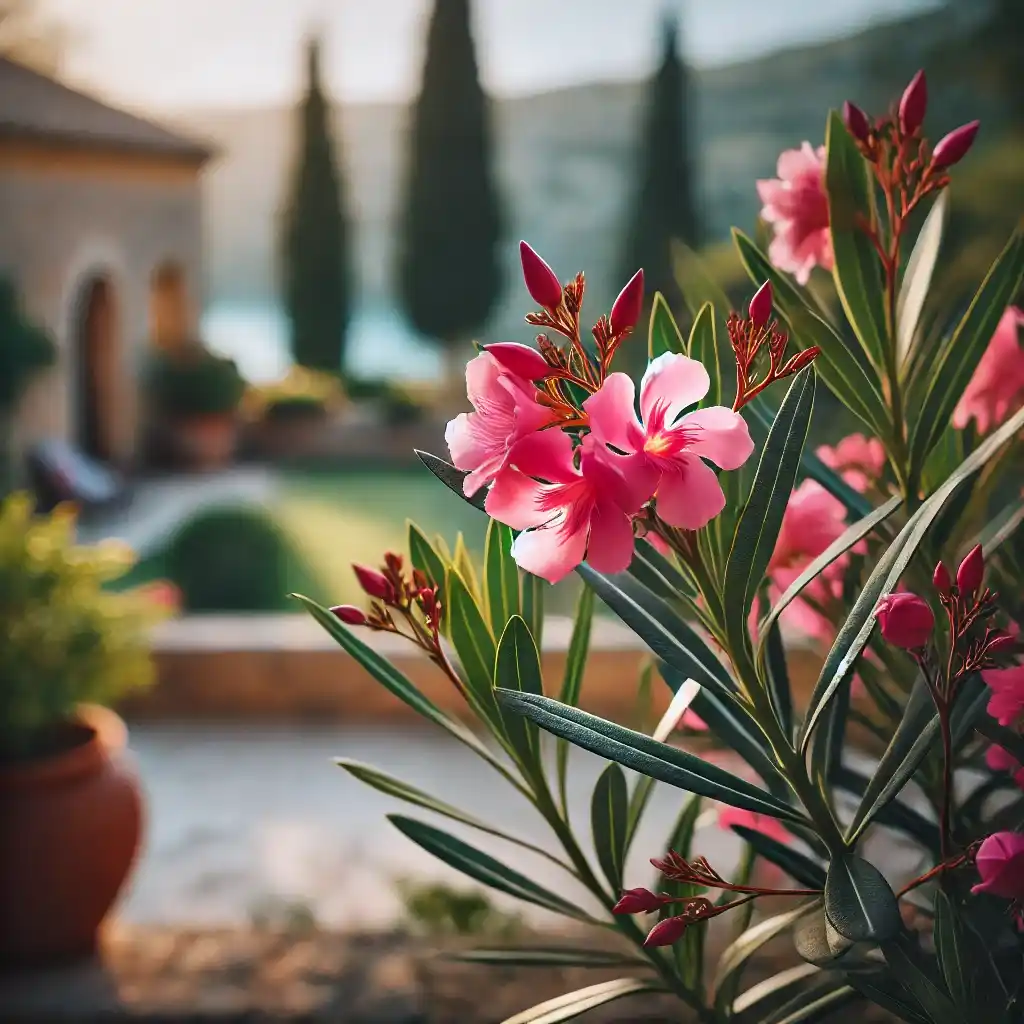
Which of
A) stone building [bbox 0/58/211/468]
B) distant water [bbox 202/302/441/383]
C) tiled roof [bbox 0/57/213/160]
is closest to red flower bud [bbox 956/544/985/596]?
stone building [bbox 0/58/211/468]

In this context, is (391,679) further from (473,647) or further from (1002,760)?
(1002,760)

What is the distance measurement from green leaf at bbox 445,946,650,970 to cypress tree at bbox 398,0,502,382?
1147cm

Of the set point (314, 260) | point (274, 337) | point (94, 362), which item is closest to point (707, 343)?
point (94, 362)

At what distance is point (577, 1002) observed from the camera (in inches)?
24.3

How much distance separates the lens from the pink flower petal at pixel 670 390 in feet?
1.56

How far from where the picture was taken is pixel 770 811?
21.0 inches

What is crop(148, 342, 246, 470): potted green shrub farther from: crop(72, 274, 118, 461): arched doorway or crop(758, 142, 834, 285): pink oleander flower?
crop(758, 142, 834, 285): pink oleander flower

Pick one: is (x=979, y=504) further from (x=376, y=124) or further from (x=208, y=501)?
(x=376, y=124)

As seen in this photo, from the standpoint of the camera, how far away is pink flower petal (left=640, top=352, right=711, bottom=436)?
1.56 feet

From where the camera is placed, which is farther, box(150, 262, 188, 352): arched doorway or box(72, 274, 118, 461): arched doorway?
box(150, 262, 188, 352): arched doorway

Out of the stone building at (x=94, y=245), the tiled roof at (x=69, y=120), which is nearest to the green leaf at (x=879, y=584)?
the stone building at (x=94, y=245)

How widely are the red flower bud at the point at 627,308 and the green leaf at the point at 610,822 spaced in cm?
27

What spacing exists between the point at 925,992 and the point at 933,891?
6.9 inches

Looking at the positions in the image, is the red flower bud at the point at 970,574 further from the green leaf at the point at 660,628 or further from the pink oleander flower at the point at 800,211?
the pink oleander flower at the point at 800,211
